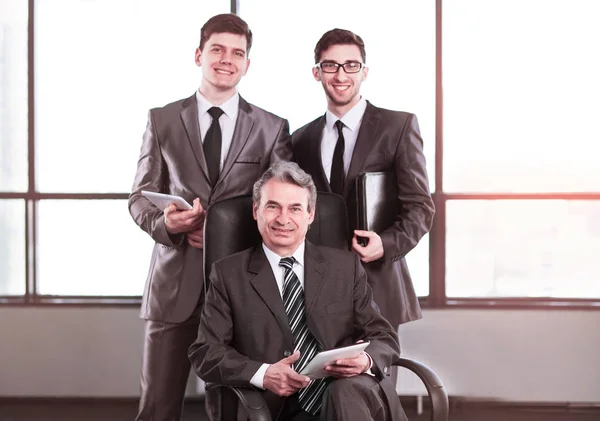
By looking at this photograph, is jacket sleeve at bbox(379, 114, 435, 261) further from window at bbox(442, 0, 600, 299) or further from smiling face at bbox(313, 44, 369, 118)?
window at bbox(442, 0, 600, 299)

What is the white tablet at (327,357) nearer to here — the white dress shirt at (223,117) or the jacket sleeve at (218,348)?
the jacket sleeve at (218,348)

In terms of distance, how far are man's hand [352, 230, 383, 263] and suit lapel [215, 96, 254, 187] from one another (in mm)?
583

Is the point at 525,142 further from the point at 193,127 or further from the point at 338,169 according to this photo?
the point at 193,127

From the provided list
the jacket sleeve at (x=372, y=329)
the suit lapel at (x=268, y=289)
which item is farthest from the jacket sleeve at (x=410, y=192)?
the suit lapel at (x=268, y=289)

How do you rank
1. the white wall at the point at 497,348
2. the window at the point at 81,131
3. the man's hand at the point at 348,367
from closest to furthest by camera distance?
the man's hand at the point at 348,367 < the white wall at the point at 497,348 < the window at the point at 81,131

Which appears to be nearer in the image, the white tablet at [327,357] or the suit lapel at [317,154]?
the white tablet at [327,357]

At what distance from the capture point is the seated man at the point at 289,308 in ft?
7.83

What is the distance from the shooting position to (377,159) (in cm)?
297

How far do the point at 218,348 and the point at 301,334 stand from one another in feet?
0.95

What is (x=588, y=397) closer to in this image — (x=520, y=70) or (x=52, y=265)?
(x=520, y=70)

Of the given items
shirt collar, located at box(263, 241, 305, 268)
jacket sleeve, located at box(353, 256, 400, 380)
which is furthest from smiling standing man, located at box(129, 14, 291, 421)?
jacket sleeve, located at box(353, 256, 400, 380)

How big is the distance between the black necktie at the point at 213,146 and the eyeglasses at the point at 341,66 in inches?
18.0

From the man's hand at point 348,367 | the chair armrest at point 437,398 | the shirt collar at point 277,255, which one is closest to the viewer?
the man's hand at point 348,367

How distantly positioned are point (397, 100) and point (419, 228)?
1.60 m
